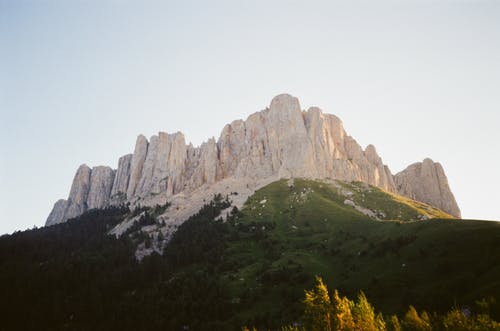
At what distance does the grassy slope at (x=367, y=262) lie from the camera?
Answer: 8731 centimetres

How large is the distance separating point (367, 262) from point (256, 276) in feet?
149

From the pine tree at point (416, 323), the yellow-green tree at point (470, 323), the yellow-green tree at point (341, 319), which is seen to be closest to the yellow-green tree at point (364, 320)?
the yellow-green tree at point (341, 319)

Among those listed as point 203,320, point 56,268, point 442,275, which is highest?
point 56,268

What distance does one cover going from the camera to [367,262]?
128750 millimetres

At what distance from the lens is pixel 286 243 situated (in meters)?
178

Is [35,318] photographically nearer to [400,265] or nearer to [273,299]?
[273,299]

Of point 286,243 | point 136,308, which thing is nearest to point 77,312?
point 136,308

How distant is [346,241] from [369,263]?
32394 mm

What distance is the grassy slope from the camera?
286 feet

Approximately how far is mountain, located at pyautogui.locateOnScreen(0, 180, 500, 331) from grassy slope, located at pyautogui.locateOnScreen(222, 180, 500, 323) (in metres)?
0.40

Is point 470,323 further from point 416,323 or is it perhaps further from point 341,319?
point 341,319

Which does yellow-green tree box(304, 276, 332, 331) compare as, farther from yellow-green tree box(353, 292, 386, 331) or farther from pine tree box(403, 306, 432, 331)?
pine tree box(403, 306, 432, 331)

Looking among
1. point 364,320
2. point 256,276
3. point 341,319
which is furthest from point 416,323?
point 256,276

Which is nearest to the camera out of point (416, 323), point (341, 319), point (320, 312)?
point (341, 319)
